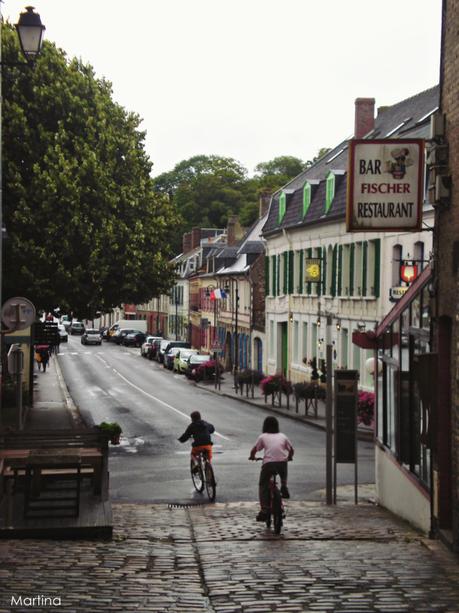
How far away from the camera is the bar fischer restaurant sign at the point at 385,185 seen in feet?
41.5

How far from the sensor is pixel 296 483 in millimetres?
20391

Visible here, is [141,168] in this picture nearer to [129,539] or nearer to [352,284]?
[352,284]

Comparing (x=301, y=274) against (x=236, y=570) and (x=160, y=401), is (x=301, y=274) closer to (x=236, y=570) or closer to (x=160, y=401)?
(x=160, y=401)

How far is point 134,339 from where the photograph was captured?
97.4 meters

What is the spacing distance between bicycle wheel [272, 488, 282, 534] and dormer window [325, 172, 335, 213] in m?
31.5

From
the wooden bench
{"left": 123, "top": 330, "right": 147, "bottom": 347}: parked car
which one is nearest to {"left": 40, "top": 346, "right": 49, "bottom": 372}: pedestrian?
{"left": 123, "top": 330, "right": 147, "bottom": 347}: parked car

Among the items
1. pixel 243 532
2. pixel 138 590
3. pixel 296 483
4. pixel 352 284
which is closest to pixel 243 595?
pixel 138 590

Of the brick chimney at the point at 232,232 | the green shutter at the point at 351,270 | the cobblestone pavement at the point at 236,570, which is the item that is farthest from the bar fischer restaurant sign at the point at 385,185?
the brick chimney at the point at 232,232

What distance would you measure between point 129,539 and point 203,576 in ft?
9.60

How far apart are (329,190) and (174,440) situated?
19.1 m

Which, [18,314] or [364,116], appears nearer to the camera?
[18,314]

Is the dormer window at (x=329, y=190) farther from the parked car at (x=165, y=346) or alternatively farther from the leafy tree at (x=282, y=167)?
the leafy tree at (x=282, y=167)

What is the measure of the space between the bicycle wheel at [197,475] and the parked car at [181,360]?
43043 mm

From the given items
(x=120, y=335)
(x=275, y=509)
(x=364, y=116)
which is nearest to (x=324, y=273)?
(x=364, y=116)
